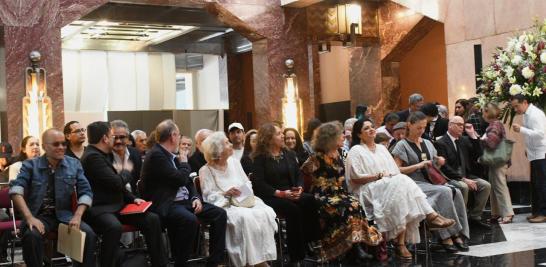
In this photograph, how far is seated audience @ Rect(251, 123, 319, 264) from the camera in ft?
22.1

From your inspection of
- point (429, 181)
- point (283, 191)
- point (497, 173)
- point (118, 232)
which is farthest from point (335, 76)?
point (118, 232)

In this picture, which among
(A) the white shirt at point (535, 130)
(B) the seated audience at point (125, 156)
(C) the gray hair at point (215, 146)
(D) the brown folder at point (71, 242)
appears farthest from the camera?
(A) the white shirt at point (535, 130)

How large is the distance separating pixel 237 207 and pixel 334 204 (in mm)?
991

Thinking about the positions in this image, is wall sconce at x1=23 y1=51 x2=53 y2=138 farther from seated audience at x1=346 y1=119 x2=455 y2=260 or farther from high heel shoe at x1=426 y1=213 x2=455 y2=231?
high heel shoe at x1=426 y1=213 x2=455 y2=231

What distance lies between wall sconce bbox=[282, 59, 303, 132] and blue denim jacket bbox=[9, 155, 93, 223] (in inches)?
323

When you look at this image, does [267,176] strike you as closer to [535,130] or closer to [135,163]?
[135,163]

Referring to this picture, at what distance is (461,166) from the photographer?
27.9ft

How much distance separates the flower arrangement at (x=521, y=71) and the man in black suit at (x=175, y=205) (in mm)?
4600

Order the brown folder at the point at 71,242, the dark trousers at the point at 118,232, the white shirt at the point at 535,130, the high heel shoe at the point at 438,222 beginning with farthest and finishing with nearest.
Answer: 1. the white shirt at the point at 535,130
2. the high heel shoe at the point at 438,222
3. the dark trousers at the point at 118,232
4. the brown folder at the point at 71,242

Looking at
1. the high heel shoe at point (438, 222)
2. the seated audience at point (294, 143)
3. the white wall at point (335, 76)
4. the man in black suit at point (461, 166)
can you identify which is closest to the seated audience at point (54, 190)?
the seated audience at point (294, 143)

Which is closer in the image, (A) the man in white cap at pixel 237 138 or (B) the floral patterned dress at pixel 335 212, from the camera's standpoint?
(B) the floral patterned dress at pixel 335 212

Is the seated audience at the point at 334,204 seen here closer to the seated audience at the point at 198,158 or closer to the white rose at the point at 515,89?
the seated audience at the point at 198,158

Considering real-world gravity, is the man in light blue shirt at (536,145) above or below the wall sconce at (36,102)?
below

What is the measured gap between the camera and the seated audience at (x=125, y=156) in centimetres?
707
